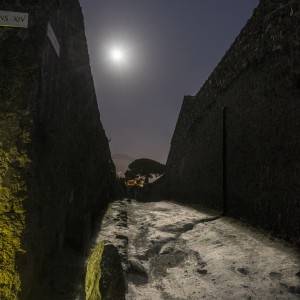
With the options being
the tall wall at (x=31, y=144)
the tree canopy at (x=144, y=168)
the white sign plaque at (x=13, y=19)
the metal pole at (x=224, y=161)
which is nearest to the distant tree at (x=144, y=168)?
the tree canopy at (x=144, y=168)

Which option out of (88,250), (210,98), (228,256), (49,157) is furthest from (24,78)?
(210,98)

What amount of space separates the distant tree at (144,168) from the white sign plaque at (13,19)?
1024 inches

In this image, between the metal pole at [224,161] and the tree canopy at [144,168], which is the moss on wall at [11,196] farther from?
the tree canopy at [144,168]

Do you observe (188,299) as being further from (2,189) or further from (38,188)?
(2,189)

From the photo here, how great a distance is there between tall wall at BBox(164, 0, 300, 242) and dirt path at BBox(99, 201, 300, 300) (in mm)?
379

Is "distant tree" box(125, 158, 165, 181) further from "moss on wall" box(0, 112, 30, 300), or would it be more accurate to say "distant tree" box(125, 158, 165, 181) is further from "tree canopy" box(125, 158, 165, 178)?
"moss on wall" box(0, 112, 30, 300)

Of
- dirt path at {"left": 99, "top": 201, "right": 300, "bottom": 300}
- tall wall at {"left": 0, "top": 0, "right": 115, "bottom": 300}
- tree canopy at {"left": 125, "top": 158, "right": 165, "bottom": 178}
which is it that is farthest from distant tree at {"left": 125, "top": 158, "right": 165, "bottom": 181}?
tall wall at {"left": 0, "top": 0, "right": 115, "bottom": 300}

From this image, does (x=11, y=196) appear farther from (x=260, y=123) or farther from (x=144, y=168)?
(x=144, y=168)

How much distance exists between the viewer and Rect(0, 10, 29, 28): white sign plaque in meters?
1.96

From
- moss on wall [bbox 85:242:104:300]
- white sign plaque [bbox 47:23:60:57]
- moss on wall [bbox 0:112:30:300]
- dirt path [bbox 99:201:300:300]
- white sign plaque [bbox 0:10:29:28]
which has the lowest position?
dirt path [bbox 99:201:300:300]

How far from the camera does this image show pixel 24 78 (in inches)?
74.6

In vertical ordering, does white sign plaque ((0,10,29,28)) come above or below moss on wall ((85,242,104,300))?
above

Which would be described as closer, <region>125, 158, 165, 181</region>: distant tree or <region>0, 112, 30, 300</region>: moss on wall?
<region>0, 112, 30, 300</region>: moss on wall

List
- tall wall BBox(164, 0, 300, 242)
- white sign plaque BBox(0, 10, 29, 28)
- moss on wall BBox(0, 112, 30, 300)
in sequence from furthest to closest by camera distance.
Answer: tall wall BBox(164, 0, 300, 242), white sign plaque BBox(0, 10, 29, 28), moss on wall BBox(0, 112, 30, 300)
